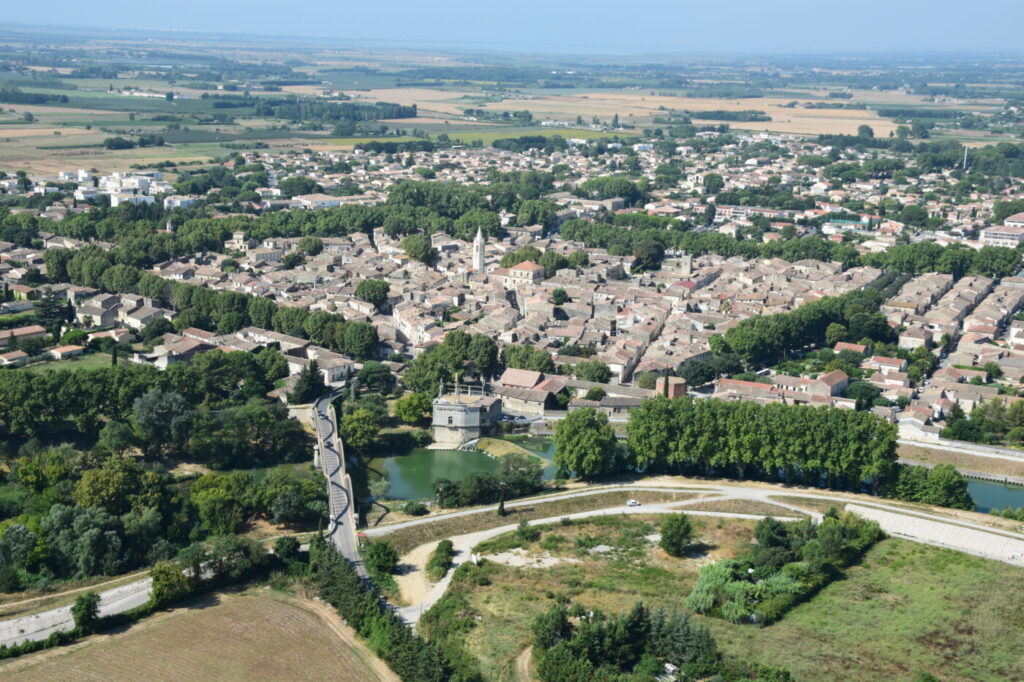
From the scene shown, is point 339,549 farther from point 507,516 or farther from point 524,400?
point 524,400

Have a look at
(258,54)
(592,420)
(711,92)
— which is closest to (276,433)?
(592,420)

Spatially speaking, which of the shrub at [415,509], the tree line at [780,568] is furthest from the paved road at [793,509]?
the tree line at [780,568]

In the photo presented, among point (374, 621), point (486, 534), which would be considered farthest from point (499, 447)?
point (374, 621)

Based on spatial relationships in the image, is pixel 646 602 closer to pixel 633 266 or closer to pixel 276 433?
pixel 276 433

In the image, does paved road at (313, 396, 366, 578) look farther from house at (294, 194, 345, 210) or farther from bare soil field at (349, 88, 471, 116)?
bare soil field at (349, 88, 471, 116)

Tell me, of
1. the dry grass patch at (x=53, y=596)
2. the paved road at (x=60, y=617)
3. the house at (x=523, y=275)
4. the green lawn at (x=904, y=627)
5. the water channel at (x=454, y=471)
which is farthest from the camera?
the house at (x=523, y=275)

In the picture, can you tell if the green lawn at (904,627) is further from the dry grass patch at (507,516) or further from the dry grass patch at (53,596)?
the dry grass patch at (53,596)

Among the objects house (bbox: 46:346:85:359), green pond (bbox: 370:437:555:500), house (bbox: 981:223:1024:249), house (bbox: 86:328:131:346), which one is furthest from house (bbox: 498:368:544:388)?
house (bbox: 981:223:1024:249)
